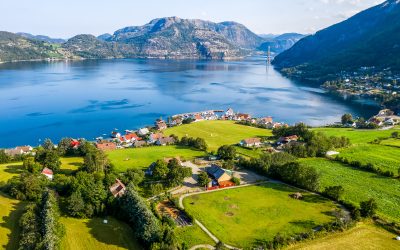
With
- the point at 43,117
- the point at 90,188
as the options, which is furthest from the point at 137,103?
the point at 90,188

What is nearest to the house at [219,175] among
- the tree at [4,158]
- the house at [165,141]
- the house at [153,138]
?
the house at [165,141]

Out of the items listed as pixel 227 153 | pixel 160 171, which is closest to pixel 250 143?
pixel 227 153

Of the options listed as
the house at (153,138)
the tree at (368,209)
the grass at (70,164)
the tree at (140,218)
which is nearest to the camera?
the tree at (140,218)

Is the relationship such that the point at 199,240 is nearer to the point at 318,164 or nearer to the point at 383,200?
the point at 383,200

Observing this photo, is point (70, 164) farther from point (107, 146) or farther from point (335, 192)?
point (335, 192)

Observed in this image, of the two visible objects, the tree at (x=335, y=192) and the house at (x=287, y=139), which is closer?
the tree at (x=335, y=192)

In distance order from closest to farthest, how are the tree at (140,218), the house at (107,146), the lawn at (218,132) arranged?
the tree at (140,218) < the house at (107,146) < the lawn at (218,132)

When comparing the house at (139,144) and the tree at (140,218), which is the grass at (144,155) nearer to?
the house at (139,144)
